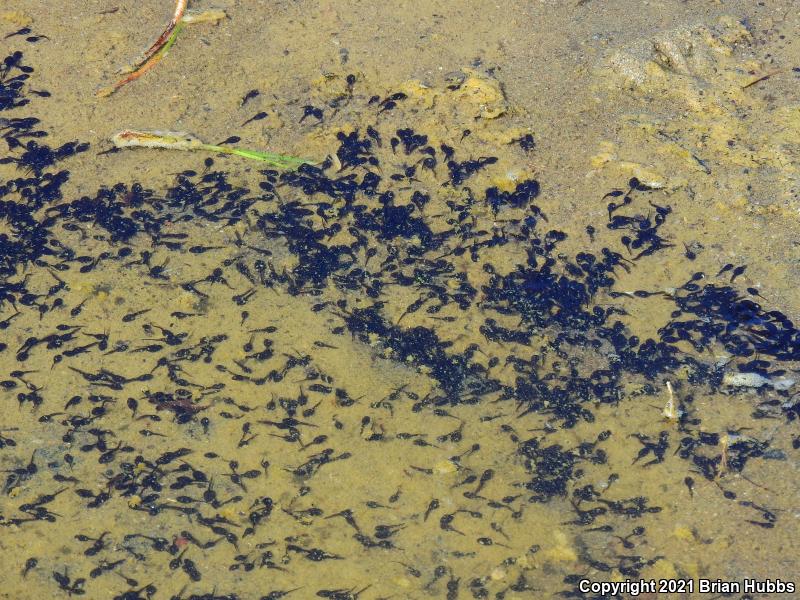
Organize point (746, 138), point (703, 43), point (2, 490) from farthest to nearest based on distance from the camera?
point (703, 43) < point (746, 138) < point (2, 490)

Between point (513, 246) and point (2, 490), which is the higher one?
point (513, 246)

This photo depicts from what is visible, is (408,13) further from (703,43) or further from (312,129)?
(703,43)

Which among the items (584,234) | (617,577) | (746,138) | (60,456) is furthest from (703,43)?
(60,456)

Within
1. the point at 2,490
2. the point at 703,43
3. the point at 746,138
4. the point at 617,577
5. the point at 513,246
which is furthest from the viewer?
the point at 703,43

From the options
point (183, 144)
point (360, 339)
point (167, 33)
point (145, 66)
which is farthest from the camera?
point (167, 33)

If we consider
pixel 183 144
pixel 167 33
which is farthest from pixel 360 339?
pixel 167 33

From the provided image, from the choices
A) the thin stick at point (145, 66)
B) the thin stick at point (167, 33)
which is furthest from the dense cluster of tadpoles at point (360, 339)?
the thin stick at point (167, 33)

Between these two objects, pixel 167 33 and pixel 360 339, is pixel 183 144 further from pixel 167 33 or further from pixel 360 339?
pixel 360 339

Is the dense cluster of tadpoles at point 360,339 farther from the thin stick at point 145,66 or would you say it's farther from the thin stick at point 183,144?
the thin stick at point 145,66

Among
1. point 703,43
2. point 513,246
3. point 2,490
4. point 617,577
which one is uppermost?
point 703,43
